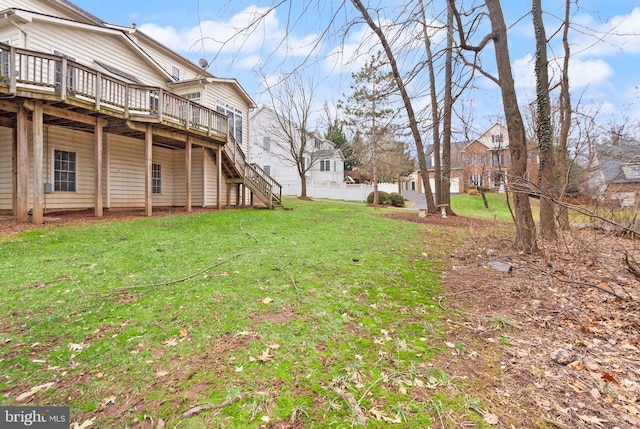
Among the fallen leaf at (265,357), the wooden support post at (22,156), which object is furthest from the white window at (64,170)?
the fallen leaf at (265,357)

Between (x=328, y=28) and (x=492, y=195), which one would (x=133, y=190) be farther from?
(x=492, y=195)

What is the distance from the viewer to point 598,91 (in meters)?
10.3

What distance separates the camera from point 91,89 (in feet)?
29.2

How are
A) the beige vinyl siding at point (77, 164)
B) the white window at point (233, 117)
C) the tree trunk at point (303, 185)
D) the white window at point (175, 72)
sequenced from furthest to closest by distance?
the tree trunk at point (303, 185) < the white window at point (175, 72) < the white window at point (233, 117) < the beige vinyl siding at point (77, 164)

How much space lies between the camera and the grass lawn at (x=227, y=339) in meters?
1.93

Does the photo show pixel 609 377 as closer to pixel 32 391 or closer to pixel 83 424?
pixel 83 424

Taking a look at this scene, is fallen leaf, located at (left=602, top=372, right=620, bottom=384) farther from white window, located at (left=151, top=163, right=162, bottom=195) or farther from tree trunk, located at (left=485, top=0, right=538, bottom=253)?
white window, located at (left=151, top=163, right=162, bottom=195)

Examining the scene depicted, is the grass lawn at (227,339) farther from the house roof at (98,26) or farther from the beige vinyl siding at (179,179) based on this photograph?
the beige vinyl siding at (179,179)

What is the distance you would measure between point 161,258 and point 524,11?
7.74 metres

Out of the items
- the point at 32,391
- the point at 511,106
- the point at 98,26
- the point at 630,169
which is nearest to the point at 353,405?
the point at 32,391

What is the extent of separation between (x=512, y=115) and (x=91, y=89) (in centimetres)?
1076

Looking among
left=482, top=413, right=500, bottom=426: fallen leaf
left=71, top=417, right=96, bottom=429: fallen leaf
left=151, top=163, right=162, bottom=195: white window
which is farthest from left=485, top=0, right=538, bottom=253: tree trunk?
left=151, top=163, right=162, bottom=195: white window

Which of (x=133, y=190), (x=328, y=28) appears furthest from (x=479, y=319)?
(x=133, y=190)

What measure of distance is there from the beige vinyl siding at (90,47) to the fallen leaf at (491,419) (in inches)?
539
